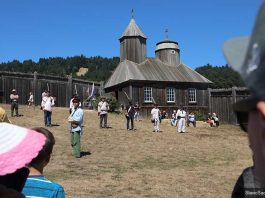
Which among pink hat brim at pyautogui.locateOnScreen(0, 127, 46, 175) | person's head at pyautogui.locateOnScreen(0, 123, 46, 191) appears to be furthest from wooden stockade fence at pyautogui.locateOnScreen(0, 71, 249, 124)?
pink hat brim at pyautogui.locateOnScreen(0, 127, 46, 175)

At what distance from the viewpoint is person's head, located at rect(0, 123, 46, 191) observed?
1479 mm

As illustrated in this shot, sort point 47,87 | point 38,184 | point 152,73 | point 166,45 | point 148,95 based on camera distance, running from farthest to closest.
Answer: point 166,45
point 152,73
point 148,95
point 47,87
point 38,184

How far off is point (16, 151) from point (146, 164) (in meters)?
12.4

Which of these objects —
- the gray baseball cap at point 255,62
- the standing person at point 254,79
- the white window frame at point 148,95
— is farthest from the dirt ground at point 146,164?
the white window frame at point 148,95

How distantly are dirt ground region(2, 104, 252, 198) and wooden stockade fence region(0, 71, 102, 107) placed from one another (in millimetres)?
10027

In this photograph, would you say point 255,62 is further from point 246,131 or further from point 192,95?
point 192,95

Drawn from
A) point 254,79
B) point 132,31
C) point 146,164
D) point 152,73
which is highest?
point 132,31

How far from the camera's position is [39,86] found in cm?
3316

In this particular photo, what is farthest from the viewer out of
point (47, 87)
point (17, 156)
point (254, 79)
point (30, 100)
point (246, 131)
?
point (47, 87)

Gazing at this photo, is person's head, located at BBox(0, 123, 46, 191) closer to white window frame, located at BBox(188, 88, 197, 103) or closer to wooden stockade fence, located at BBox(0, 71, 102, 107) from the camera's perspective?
wooden stockade fence, located at BBox(0, 71, 102, 107)

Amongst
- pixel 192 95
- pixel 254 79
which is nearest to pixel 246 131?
pixel 254 79

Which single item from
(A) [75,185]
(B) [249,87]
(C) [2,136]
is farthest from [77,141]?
(B) [249,87]

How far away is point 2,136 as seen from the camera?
1609 mm

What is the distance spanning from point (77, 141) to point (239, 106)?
13.1 meters
